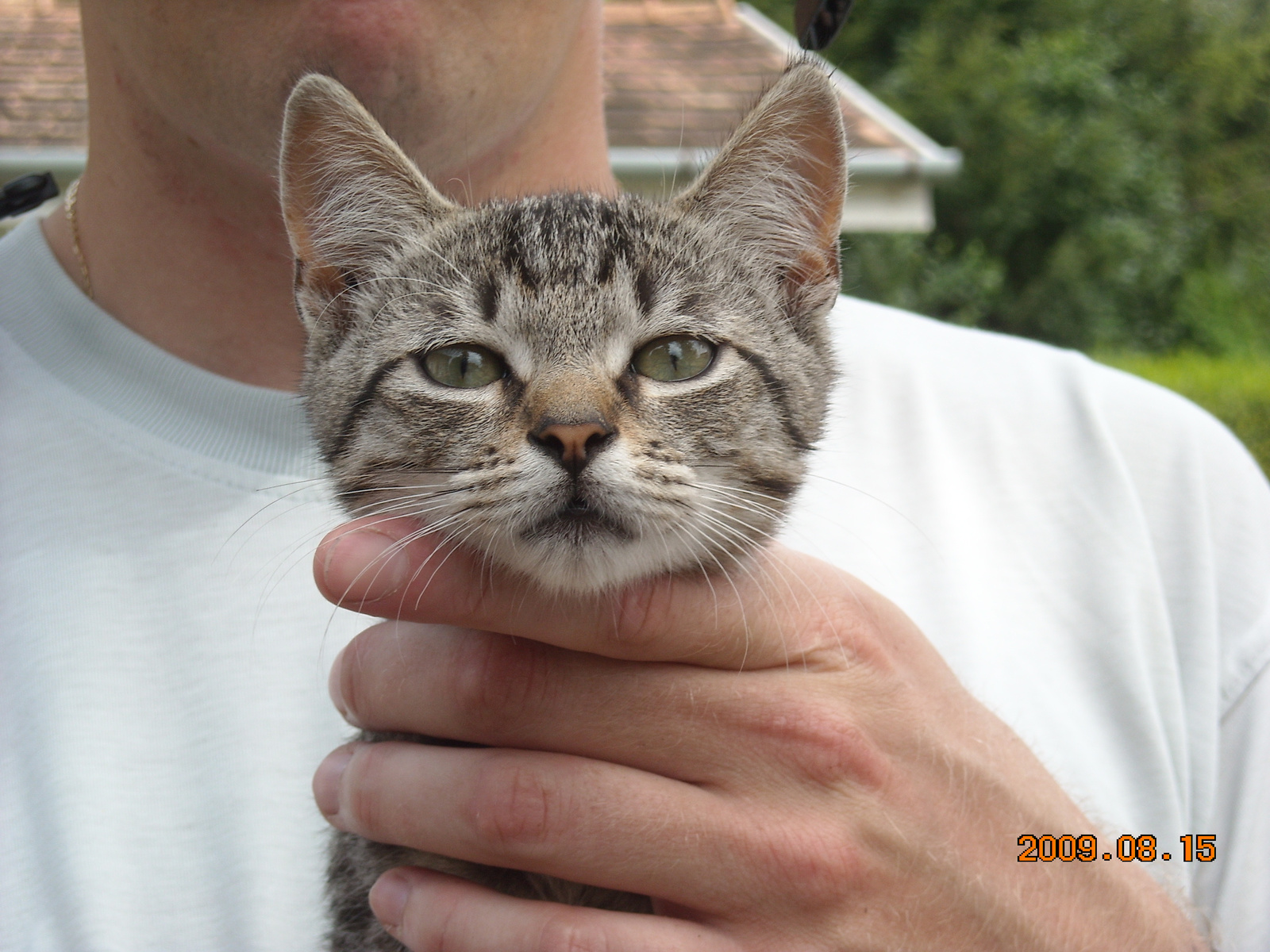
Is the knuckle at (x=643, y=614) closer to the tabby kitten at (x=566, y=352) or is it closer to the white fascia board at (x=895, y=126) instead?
the tabby kitten at (x=566, y=352)

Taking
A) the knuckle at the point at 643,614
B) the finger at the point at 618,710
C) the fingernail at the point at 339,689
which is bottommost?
the fingernail at the point at 339,689

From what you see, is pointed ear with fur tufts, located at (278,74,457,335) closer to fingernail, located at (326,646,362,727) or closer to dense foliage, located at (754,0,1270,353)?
fingernail, located at (326,646,362,727)

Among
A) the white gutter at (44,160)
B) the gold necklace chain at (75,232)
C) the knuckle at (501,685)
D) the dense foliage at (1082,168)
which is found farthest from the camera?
the dense foliage at (1082,168)

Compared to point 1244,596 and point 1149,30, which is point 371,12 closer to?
point 1244,596

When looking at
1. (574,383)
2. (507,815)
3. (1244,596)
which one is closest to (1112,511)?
(1244,596)

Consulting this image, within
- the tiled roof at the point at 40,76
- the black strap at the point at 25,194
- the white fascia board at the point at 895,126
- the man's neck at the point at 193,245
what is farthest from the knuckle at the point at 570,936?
the white fascia board at the point at 895,126

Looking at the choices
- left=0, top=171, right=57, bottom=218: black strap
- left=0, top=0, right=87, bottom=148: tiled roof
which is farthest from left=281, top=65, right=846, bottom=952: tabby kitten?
left=0, top=0, right=87, bottom=148: tiled roof
